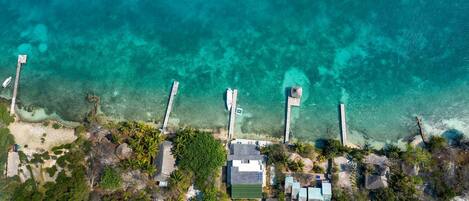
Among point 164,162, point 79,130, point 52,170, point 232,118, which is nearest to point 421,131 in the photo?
point 232,118

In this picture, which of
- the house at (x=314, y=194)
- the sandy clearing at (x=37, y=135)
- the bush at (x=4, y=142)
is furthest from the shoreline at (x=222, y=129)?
the house at (x=314, y=194)

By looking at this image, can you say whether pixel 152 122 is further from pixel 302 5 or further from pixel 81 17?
pixel 302 5

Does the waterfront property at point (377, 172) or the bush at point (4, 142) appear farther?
the bush at point (4, 142)

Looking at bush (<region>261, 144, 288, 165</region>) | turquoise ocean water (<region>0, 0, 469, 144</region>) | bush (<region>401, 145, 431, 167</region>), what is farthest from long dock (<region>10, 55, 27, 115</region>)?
bush (<region>401, 145, 431, 167</region>)

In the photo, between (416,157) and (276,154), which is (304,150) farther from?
(416,157)

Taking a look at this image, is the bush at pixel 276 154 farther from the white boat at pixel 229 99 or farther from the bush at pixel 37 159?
the bush at pixel 37 159

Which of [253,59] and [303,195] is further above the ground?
[253,59]

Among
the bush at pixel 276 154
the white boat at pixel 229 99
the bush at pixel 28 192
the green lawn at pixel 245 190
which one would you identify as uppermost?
the white boat at pixel 229 99
